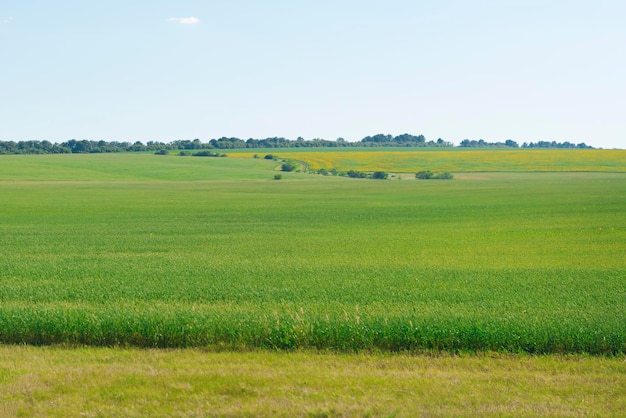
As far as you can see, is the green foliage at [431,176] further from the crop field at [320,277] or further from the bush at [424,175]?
the crop field at [320,277]

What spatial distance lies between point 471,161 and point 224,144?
6777 centimetres

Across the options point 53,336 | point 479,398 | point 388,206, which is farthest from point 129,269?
point 388,206

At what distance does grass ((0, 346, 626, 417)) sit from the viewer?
7730mm

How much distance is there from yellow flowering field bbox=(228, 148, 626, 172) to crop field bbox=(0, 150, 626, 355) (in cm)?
5762

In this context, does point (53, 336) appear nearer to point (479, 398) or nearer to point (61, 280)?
point (61, 280)

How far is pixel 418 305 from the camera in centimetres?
1277

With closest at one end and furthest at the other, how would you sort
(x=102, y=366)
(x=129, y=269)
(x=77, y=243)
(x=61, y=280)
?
(x=102, y=366) → (x=61, y=280) → (x=129, y=269) → (x=77, y=243)

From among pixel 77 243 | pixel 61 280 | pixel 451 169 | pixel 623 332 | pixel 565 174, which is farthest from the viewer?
pixel 451 169

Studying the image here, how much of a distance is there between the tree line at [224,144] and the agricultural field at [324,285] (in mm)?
101026

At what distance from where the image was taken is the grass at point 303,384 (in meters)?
7.73

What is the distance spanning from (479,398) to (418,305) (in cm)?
482

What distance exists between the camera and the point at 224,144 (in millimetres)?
159000

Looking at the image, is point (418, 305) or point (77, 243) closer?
point (418, 305)

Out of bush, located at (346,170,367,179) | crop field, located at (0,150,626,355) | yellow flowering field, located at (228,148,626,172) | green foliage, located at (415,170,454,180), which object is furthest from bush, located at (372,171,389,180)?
crop field, located at (0,150,626,355)
